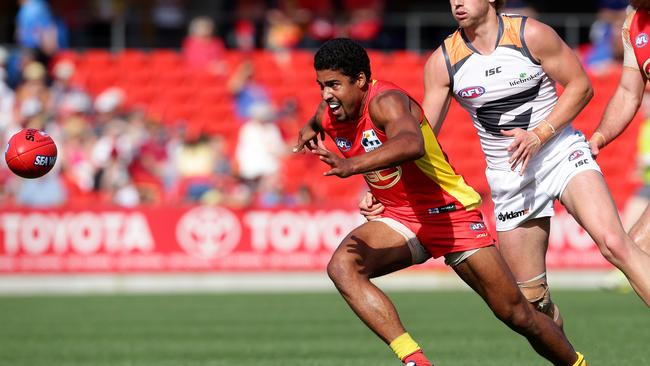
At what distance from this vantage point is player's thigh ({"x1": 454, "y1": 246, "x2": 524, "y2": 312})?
7039 millimetres

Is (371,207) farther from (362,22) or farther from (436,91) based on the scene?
(362,22)

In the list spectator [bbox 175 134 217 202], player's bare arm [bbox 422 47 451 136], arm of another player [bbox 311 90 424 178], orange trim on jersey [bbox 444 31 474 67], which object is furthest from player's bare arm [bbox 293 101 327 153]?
spectator [bbox 175 134 217 202]

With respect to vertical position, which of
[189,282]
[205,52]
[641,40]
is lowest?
[189,282]

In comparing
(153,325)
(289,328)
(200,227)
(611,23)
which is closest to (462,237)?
(289,328)

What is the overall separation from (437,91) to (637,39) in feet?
4.64

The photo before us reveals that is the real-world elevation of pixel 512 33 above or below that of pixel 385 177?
above

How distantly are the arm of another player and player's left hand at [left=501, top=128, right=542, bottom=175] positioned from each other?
2.55 ft

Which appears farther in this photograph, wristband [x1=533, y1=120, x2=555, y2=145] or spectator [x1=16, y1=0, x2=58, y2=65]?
spectator [x1=16, y1=0, x2=58, y2=65]

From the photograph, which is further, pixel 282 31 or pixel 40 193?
pixel 282 31

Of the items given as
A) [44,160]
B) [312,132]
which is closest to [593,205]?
[312,132]

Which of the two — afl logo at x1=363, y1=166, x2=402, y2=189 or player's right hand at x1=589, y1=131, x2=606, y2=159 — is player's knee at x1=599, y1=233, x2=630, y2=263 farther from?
afl logo at x1=363, y1=166, x2=402, y2=189

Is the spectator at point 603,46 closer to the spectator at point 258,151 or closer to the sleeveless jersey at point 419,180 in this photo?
the spectator at point 258,151

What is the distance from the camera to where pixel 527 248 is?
798cm

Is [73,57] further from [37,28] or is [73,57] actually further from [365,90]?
[365,90]
